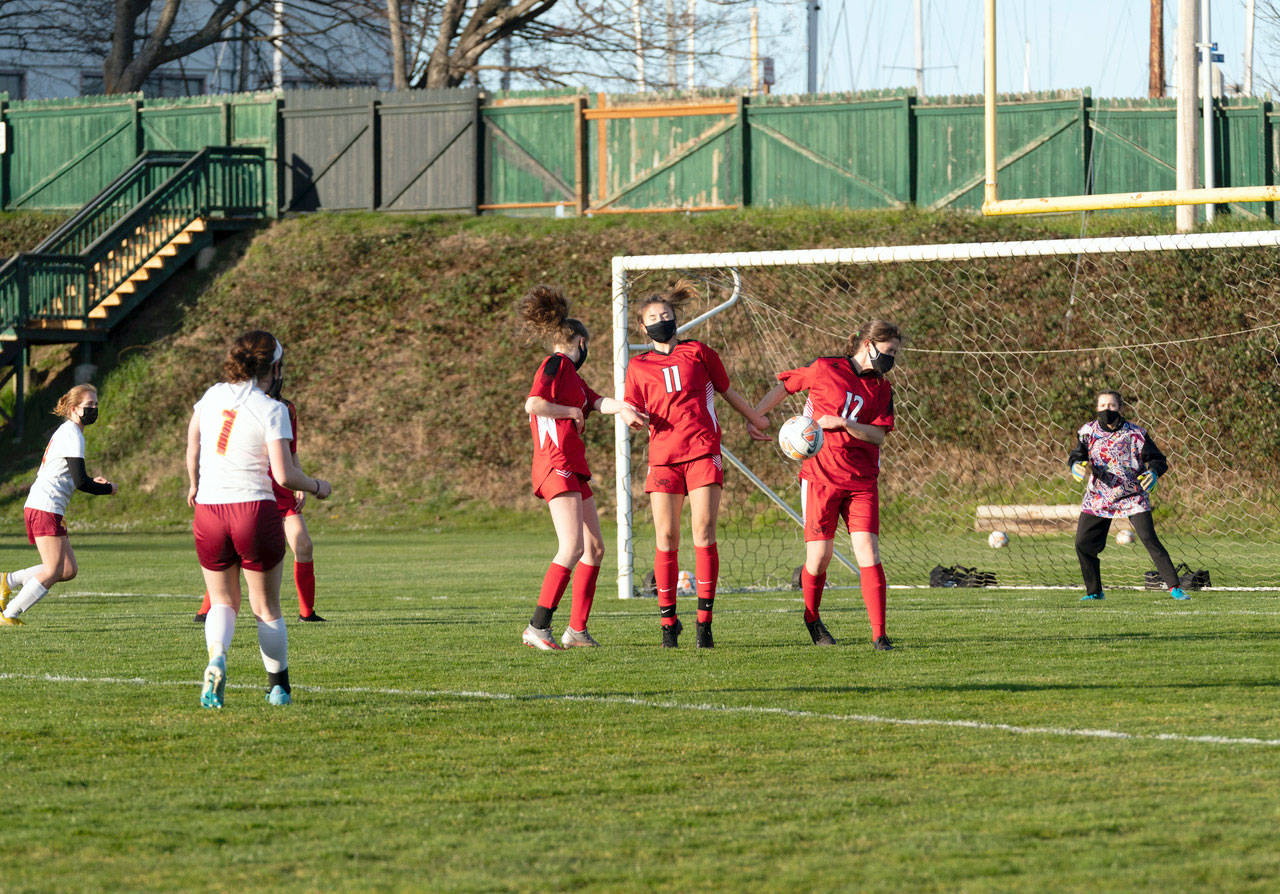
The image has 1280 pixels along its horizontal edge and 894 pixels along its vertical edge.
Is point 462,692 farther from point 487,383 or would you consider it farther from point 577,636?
point 487,383

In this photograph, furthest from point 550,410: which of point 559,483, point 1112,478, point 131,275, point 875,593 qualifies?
point 131,275

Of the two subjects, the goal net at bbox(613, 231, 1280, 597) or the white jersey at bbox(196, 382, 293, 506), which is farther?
A: the goal net at bbox(613, 231, 1280, 597)

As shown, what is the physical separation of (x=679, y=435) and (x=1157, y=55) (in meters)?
27.0

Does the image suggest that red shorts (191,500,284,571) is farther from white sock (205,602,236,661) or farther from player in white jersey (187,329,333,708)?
white sock (205,602,236,661)

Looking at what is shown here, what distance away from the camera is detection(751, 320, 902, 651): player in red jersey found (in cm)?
910

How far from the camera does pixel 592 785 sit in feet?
18.3

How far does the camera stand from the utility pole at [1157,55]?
32812 mm

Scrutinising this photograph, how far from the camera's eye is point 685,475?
9.20 metres

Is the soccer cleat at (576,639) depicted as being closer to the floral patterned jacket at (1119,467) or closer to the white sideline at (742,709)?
the white sideline at (742,709)

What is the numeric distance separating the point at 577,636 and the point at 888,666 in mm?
1903

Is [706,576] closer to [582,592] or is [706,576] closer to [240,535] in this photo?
[582,592]

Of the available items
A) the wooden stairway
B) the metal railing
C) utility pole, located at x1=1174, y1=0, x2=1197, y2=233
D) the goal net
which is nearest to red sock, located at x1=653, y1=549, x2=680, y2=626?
the goal net

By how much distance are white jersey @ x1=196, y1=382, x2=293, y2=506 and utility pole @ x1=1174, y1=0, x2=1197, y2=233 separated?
1087 cm

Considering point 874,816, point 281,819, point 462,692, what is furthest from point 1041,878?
point 462,692
